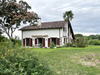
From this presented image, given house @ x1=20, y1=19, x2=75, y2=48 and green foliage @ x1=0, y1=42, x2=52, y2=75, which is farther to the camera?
house @ x1=20, y1=19, x2=75, y2=48

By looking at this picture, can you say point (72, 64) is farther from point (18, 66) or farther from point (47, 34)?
point (47, 34)

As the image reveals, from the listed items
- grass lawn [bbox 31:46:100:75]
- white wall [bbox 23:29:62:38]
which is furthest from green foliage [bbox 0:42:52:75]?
white wall [bbox 23:29:62:38]

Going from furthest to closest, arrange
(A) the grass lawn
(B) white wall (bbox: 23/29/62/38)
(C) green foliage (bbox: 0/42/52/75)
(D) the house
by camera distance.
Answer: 1. (B) white wall (bbox: 23/29/62/38)
2. (D) the house
3. (A) the grass lawn
4. (C) green foliage (bbox: 0/42/52/75)

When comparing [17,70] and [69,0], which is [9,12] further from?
[17,70]

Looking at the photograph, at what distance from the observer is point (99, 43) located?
27.3 m

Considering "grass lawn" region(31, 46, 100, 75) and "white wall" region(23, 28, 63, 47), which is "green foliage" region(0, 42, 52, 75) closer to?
"grass lawn" region(31, 46, 100, 75)

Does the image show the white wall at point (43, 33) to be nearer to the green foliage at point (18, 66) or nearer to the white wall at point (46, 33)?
the white wall at point (46, 33)

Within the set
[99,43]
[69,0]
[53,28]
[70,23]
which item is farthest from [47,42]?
[99,43]

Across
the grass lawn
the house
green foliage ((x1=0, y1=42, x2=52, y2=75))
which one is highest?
the house

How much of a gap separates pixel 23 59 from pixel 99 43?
28.4 metres

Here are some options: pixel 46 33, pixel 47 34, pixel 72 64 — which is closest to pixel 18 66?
pixel 72 64

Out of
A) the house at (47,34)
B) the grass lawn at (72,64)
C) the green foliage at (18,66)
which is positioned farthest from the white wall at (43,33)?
the green foliage at (18,66)

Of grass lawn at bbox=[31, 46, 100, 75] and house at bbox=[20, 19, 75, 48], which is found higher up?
house at bbox=[20, 19, 75, 48]

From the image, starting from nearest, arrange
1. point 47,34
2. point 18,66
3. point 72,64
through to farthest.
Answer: point 18,66 < point 72,64 < point 47,34
